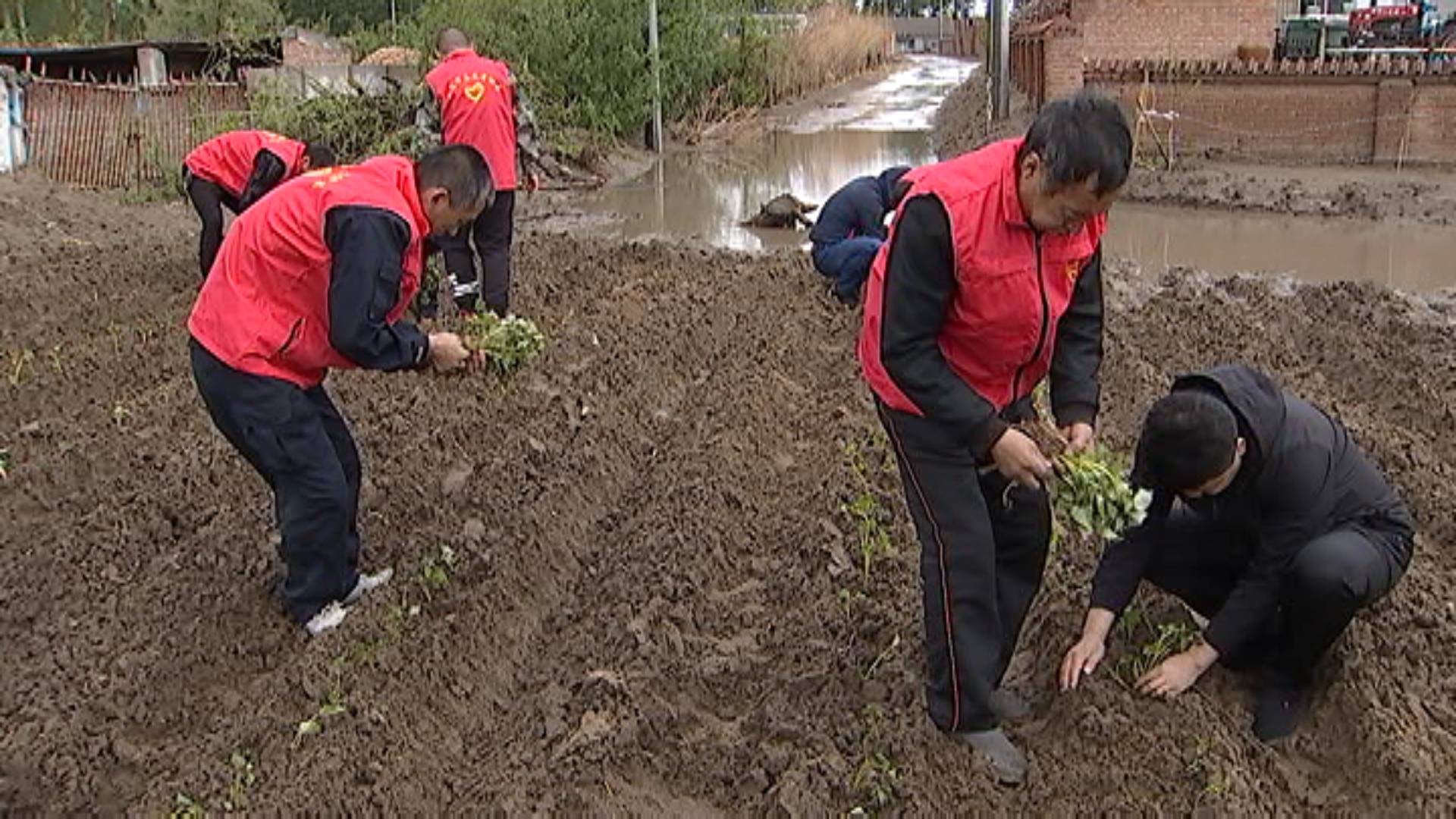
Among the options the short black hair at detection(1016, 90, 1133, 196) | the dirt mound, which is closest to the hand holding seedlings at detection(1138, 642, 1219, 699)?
the short black hair at detection(1016, 90, 1133, 196)

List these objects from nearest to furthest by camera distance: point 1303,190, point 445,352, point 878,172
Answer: point 445,352 < point 1303,190 < point 878,172

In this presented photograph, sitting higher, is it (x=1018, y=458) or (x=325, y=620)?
(x=1018, y=458)

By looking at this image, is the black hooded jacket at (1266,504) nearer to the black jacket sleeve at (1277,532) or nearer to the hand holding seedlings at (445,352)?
the black jacket sleeve at (1277,532)

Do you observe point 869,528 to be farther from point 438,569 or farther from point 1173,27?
point 1173,27

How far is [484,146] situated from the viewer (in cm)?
785

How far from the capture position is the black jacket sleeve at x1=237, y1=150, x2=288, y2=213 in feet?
25.5

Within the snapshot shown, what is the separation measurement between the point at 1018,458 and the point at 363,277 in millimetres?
1946

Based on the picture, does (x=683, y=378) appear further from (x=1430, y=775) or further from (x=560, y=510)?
(x=1430, y=775)

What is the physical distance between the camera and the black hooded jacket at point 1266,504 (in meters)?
3.45

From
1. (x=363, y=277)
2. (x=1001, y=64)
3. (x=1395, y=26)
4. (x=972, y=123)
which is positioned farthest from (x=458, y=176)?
(x=1395, y=26)

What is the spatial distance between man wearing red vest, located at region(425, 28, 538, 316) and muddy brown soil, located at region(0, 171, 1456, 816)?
0.59 meters

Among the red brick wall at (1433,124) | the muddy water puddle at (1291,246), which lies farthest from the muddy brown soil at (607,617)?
the red brick wall at (1433,124)

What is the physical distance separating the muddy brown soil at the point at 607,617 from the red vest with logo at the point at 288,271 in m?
0.96

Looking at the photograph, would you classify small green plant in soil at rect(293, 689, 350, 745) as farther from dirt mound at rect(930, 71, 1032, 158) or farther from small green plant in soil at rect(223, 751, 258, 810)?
dirt mound at rect(930, 71, 1032, 158)
